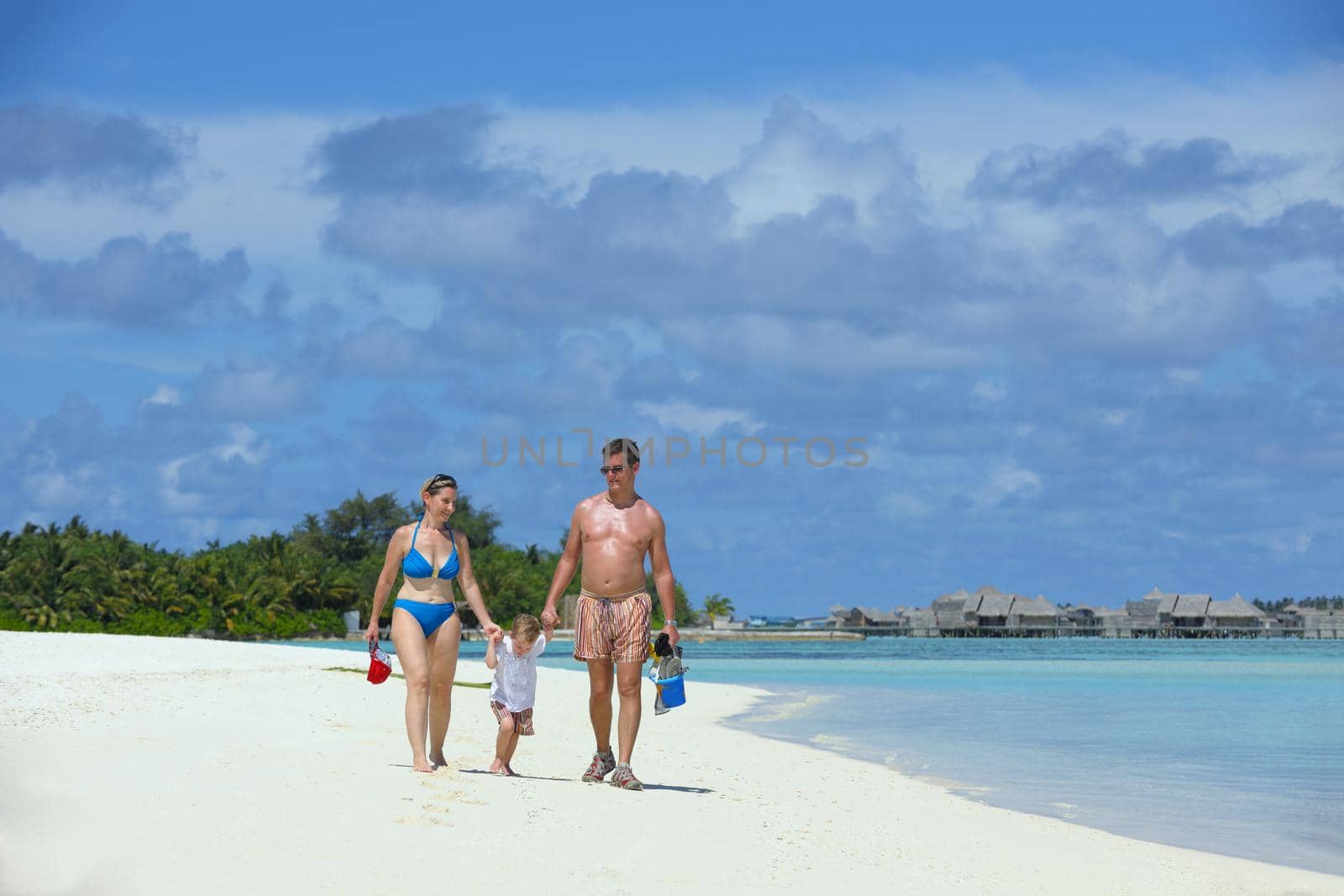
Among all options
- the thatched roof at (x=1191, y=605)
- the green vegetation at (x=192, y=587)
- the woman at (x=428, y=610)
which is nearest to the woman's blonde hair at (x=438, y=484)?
the woman at (x=428, y=610)

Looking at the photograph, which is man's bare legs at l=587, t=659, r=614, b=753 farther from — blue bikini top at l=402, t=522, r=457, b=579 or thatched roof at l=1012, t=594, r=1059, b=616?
thatched roof at l=1012, t=594, r=1059, b=616

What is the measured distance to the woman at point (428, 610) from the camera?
855 cm

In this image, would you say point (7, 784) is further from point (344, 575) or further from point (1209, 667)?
point (344, 575)

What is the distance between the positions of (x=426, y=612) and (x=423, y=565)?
0.30 m

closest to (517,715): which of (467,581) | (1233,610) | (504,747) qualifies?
(504,747)

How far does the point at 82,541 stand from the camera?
2864 inches

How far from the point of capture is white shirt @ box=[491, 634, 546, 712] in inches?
362

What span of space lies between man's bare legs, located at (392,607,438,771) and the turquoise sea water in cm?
511

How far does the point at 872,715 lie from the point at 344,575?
68362 millimetres

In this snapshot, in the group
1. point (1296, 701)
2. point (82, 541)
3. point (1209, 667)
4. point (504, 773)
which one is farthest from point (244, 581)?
point (504, 773)

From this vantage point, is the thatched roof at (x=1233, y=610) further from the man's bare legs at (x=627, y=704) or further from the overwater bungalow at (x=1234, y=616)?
the man's bare legs at (x=627, y=704)

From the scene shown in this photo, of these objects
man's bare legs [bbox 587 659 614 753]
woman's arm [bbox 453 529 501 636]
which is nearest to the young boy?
woman's arm [bbox 453 529 501 636]

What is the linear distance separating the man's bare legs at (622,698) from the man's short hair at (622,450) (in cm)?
131

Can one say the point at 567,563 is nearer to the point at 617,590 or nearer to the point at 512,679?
the point at 617,590
